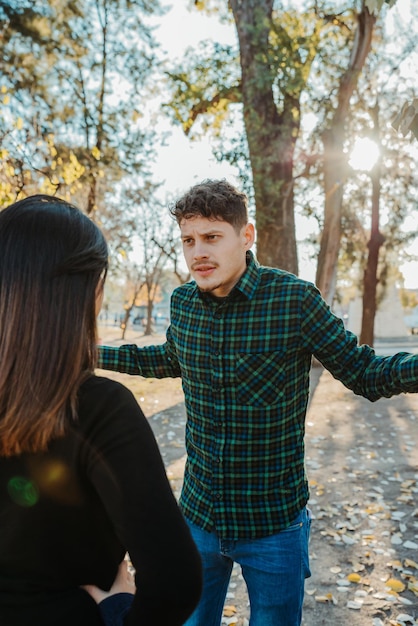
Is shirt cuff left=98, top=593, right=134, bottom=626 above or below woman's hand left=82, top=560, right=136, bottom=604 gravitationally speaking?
below

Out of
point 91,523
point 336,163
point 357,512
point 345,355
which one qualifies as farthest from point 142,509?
point 336,163

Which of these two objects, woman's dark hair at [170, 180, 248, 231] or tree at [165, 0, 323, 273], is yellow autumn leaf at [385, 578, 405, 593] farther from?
tree at [165, 0, 323, 273]

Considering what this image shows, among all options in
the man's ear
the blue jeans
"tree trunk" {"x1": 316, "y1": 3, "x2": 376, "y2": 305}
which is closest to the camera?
the blue jeans

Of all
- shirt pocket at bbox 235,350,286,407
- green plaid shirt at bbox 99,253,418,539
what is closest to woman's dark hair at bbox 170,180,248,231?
green plaid shirt at bbox 99,253,418,539

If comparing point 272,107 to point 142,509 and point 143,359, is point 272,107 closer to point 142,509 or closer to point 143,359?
point 143,359

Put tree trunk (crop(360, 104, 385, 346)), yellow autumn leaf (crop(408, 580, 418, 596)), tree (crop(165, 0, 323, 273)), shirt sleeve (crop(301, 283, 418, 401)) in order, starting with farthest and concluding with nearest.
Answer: tree trunk (crop(360, 104, 385, 346)) → tree (crop(165, 0, 323, 273)) → yellow autumn leaf (crop(408, 580, 418, 596)) → shirt sleeve (crop(301, 283, 418, 401))

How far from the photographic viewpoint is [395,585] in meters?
4.13

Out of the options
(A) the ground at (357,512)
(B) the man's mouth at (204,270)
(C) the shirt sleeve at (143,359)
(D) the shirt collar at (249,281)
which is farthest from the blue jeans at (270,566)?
(A) the ground at (357,512)

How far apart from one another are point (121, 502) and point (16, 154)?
27.8 feet

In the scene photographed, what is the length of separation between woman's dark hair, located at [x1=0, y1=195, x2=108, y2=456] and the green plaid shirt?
108 cm

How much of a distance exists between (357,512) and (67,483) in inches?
206

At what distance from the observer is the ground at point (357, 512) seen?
12.8ft

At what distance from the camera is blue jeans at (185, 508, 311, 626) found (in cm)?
210

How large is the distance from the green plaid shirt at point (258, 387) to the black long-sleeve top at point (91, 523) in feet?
3.30
